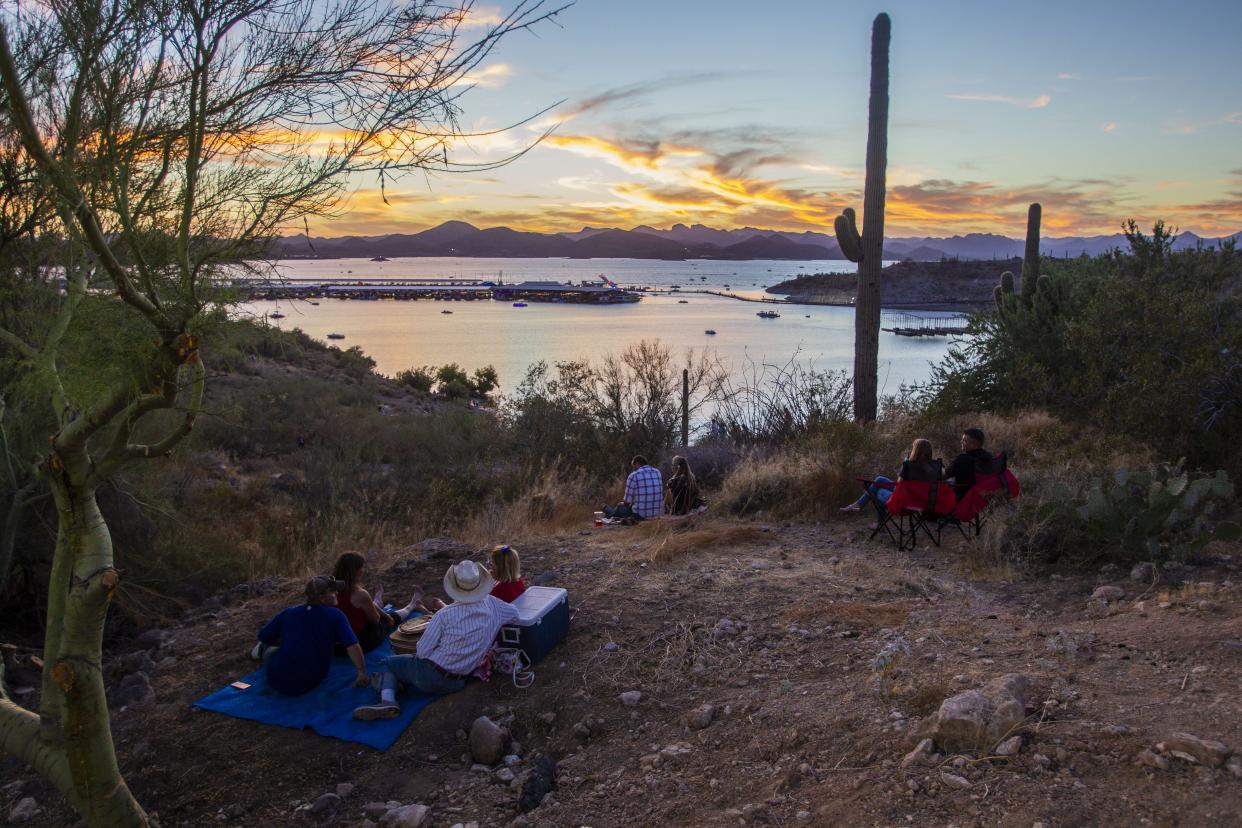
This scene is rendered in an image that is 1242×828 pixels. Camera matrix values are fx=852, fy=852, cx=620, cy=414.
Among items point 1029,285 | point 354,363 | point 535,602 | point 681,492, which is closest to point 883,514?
point 681,492

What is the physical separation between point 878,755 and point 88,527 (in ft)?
11.0

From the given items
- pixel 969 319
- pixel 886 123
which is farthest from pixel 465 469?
pixel 969 319

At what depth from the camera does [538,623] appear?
521 centimetres

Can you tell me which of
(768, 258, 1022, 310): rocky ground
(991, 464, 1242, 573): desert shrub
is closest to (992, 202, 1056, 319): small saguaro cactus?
(991, 464, 1242, 573): desert shrub

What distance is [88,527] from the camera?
11.0ft

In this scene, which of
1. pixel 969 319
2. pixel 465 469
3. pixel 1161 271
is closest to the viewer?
pixel 1161 271

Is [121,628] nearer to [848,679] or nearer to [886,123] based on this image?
[848,679]

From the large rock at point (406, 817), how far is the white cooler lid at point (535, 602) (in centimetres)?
144

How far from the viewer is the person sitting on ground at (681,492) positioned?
10.1 metres

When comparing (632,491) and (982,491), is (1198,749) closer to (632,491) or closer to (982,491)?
(982,491)

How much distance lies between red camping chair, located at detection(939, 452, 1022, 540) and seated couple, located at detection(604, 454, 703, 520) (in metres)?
3.17

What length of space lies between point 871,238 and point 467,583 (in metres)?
9.52

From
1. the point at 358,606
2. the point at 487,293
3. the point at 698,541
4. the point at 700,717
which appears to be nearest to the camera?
the point at 700,717

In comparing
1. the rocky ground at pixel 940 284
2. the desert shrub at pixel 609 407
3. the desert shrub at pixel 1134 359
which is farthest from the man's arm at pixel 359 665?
the rocky ground at pixel 940 284
